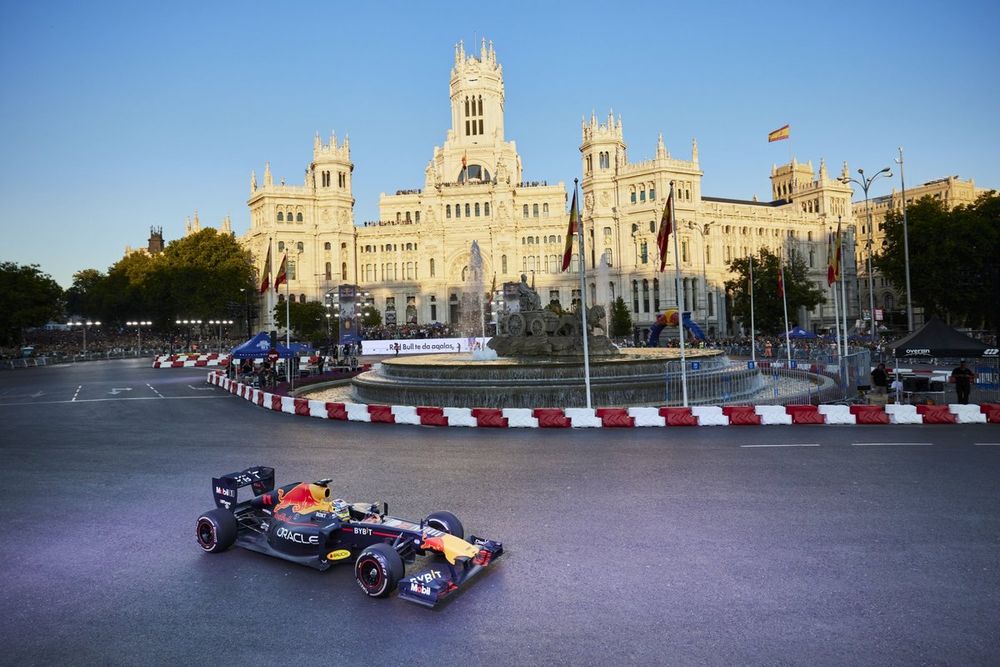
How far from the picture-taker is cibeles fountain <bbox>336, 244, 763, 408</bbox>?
24.6 m

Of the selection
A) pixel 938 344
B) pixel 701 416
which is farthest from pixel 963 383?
pixel 701 416

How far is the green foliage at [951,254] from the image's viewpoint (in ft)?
181

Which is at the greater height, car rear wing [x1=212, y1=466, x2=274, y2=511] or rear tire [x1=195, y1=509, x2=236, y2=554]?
car rear wing [x1=212, y1=466, x2=274, y2=511]

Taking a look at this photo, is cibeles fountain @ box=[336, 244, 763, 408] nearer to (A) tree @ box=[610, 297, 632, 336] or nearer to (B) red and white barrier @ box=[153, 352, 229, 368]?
(B) red and white barrier @ box=[153, 352, 229, 368]

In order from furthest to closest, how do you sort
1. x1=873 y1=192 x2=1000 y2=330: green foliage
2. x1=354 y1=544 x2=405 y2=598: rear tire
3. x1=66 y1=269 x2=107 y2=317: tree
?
x1=66 y1=269 x2=107 y2=317: tree < x1=873 y1=192 x2=1000 y2=330: green foliage < x1=354 y1=544 x2=405 y2=598: rear tire

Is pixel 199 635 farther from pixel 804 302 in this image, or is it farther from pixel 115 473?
pixel 804 302

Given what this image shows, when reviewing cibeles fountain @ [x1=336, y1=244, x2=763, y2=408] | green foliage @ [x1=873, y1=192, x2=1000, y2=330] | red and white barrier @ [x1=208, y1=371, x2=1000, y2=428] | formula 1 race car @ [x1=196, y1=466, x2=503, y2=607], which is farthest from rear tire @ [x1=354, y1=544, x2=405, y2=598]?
green foliage @ [x1=873, y1=192, x2=1000, y2=330]

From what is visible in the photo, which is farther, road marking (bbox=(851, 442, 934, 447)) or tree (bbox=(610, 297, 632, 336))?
tree (bbox=(610, 297, 632, 336))

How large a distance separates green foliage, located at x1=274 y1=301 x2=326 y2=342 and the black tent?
203ft

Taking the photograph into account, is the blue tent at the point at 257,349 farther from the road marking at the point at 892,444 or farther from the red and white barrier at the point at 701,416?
the road marking at the point at 892,444

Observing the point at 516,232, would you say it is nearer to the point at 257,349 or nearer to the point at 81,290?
the point at 257,349

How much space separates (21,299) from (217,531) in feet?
250

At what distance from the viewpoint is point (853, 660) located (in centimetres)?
612

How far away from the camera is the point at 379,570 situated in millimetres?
7719
